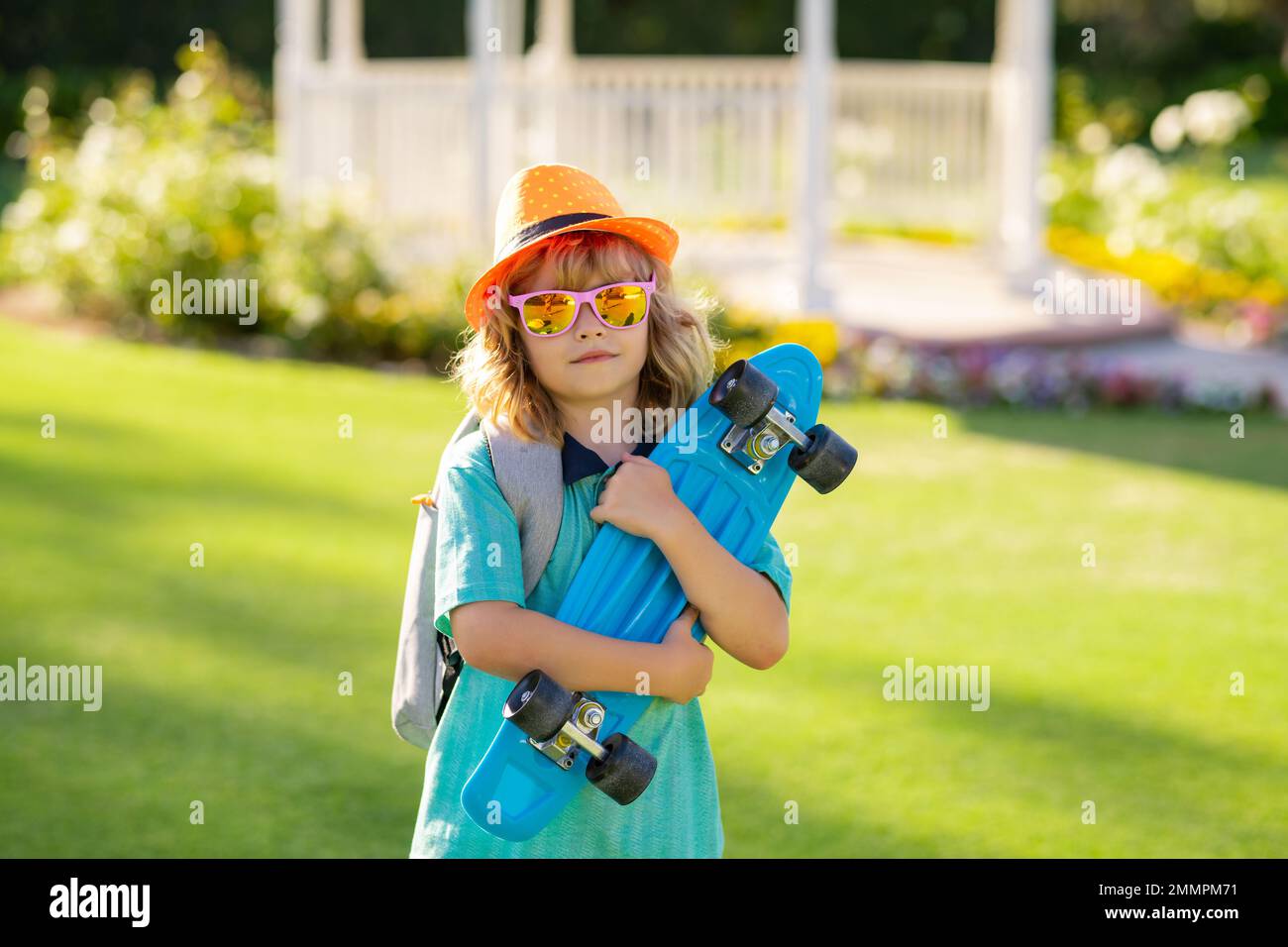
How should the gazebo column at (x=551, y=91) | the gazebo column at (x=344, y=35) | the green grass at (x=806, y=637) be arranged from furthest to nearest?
the gazebo column at (x=344, y=35)
the gazebo column at (x=551, y=91)
the green grass at (x=806, y=637)

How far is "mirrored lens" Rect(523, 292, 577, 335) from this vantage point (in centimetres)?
215

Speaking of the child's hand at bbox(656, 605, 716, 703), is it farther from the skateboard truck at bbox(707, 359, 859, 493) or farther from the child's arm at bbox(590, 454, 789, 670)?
the skateboard truck at bbox(707, 359, 859, 493)

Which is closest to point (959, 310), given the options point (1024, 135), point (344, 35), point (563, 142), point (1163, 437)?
point (1024, 135)

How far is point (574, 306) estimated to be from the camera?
2146mm

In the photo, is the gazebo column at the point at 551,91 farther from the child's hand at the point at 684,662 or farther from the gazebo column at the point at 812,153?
the child's hand at the point at 684,662

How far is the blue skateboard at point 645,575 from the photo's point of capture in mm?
2041

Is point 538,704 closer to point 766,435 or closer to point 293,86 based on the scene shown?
point 766,435

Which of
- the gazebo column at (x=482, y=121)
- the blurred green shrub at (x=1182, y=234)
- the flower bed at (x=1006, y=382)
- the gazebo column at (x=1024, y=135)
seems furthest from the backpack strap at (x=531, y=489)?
the gazebo column at (x=1024, y=135)

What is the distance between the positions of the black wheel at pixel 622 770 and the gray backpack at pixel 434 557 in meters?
0.25

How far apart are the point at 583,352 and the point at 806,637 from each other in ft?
9.42

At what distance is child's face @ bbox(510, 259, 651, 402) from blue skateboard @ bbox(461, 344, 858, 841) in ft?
0.36

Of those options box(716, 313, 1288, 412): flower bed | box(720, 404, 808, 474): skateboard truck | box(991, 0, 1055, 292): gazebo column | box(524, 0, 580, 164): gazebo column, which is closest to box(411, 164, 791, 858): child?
box(720, 404, 808, 474): skateboard truck
